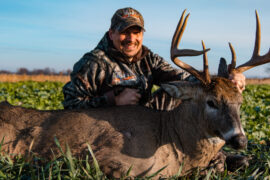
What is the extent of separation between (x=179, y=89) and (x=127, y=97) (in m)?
0.94

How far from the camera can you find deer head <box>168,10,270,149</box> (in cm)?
324

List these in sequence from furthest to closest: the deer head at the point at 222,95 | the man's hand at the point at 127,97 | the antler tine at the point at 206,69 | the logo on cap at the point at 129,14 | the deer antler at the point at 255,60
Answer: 1. the logo on cap at the point at 129,14
2. the man's hand at the point at 127,97
3. the deer antler at the point at 255,60
4. the antler tine at the point at 206,69
5. the deer head at the point at 222,95

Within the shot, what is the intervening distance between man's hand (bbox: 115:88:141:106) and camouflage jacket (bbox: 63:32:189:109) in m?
0.10

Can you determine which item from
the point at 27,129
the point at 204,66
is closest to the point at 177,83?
the point at 204,66

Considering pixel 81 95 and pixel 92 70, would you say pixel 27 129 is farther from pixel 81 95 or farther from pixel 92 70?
pixel 92 70

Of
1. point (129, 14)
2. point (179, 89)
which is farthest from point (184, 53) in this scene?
point (129, 14)

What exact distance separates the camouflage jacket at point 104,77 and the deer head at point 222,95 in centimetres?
128

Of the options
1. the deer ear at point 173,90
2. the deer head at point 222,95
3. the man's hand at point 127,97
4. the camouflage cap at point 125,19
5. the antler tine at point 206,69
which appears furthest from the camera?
the camouflage cap at point 125,19

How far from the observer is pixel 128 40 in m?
5.03

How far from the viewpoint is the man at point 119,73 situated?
459cm

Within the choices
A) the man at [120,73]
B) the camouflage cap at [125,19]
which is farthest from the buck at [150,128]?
the camouflage cap at [125,19]

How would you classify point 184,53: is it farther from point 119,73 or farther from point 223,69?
point 119,73

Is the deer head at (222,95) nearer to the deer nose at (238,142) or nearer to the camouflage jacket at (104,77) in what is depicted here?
the deer nose at (238,142)

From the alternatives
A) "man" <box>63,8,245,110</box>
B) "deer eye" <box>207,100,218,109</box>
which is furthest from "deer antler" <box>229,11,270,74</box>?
"man" <box>63,8,245,110</box>
